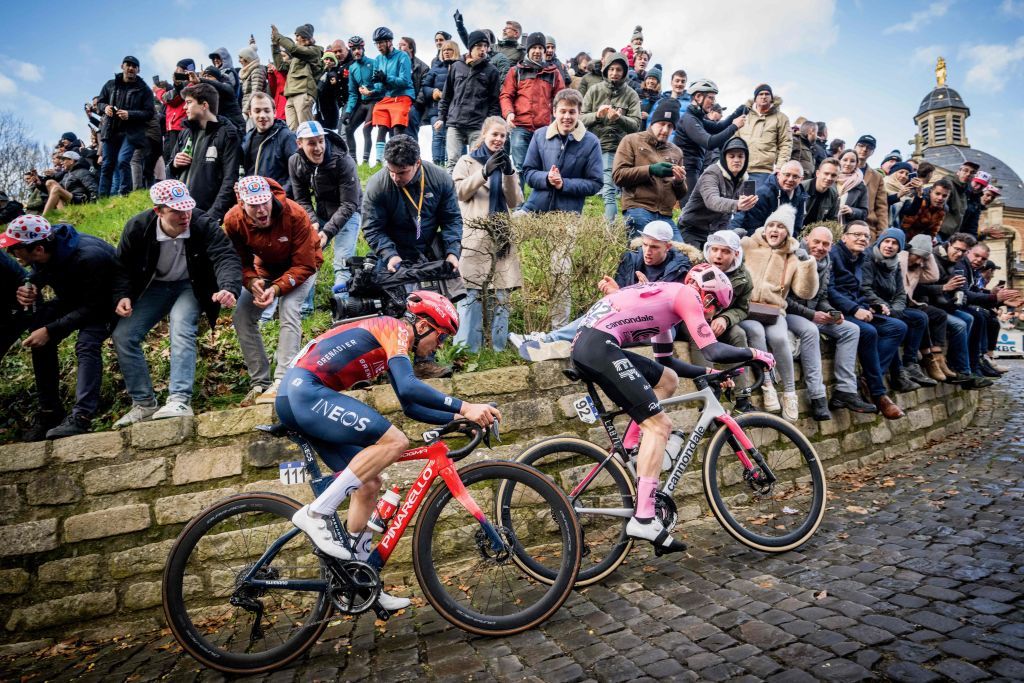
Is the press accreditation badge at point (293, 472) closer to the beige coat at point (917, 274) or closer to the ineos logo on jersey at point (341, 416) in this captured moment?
the ineos logo on jersey at point (341, 416)

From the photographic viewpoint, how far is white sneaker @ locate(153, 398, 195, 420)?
4.92 metres

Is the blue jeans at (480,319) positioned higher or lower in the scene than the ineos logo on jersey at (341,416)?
higher

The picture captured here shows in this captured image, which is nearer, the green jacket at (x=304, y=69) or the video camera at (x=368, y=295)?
the video camera at (x=368, y=295)

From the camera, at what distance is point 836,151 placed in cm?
1342

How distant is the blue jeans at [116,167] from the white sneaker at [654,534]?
11781 mm

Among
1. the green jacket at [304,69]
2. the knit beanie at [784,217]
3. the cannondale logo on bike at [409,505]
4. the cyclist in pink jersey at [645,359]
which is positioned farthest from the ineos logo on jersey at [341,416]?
the green jacket at [304,69]

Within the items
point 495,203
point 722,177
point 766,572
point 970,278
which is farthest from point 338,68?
point 970,278

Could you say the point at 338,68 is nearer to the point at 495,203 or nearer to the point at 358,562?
the point at 495,203

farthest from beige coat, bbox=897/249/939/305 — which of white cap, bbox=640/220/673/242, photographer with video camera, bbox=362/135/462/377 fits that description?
photographer with video camera, bbox=362/135/462/377

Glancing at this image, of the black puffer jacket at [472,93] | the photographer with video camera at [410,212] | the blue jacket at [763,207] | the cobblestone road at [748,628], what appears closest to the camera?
the cobblestone road at [748,628]

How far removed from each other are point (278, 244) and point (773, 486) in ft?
15.6

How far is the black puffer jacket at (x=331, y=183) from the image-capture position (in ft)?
22.5

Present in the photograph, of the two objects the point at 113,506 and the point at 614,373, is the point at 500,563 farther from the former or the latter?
the point at 113,506

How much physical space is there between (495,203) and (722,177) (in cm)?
320
